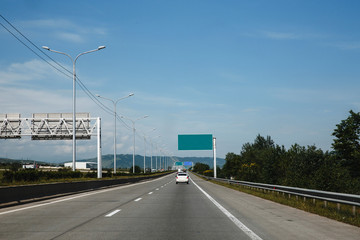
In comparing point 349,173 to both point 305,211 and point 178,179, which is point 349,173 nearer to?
point 178,179

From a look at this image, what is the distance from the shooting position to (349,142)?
245ft

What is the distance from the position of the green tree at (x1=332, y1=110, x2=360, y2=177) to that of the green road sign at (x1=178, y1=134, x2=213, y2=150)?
29.1 meters

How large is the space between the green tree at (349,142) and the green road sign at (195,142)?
29084 mm

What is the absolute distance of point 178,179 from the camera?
4522 centimetres

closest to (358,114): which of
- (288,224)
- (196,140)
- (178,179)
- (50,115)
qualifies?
(196,140)

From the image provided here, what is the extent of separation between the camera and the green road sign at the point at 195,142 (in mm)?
62469

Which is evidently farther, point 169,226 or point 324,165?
point 324,165

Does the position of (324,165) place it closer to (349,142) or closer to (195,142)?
(349,142)

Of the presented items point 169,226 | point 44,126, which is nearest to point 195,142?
point 44,126

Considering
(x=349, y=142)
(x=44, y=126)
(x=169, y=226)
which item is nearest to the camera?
(x=169, y=226)

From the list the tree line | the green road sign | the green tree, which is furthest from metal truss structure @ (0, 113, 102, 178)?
the green tree

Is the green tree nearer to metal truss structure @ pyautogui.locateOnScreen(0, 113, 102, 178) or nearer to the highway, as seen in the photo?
metal truss structure @ pyautogui.locateOnScreen(0, 113, 102, 178)

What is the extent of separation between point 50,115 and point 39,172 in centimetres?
1875

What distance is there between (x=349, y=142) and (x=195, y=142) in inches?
1259
